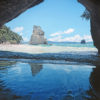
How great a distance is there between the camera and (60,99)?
2793 mm

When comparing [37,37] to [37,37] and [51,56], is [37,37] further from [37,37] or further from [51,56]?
[51,56]

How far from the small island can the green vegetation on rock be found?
10.0 meters

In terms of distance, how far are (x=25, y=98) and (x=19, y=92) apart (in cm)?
40

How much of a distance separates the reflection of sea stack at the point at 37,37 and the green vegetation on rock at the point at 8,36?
10.1 meters

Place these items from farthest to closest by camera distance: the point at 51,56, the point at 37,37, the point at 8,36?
the point at 37,37 < the point at 8,36 < the point at 51,56

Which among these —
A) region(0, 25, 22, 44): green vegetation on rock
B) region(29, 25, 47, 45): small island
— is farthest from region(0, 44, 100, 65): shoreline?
region(29, 25, 47, 45): small island

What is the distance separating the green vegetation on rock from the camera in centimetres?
6043

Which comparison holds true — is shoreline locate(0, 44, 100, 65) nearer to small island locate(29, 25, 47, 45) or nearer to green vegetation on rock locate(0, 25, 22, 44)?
green vegetation on rock locate(0, 25, 22, 44)

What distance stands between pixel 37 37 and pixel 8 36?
1893 centimetres

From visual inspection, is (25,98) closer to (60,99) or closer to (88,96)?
(60,99)

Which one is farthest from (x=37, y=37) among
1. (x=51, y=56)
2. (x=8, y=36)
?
(x=51, y=56)

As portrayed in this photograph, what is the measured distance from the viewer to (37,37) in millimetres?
78188

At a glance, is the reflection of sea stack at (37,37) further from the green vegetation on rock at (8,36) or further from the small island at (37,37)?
the green vegetation on rock at (8,36)

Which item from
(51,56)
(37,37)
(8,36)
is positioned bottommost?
(51,56)
